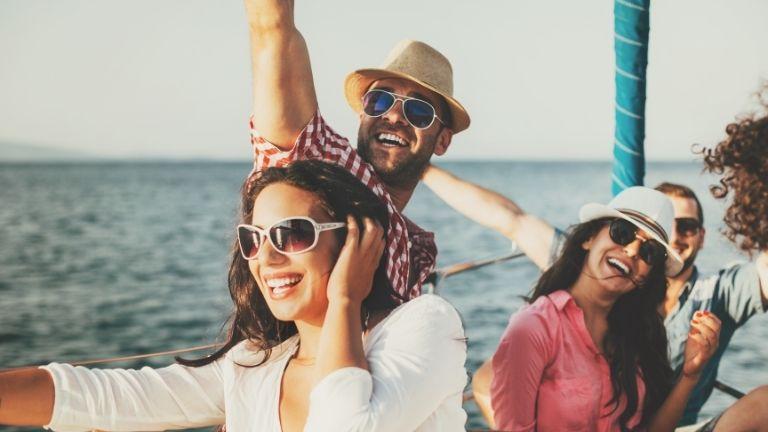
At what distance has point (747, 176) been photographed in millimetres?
2797

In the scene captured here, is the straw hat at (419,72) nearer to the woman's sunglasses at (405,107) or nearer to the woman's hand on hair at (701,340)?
the woman's sunglasses at (405,107)

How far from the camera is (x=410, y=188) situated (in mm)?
2928

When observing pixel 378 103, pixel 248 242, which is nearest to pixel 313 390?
pixel 248 242

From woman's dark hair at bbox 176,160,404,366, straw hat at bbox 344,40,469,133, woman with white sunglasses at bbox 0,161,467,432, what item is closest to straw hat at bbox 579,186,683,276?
straw hat at bbox 344,40,469,133

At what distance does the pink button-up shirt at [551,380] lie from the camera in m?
2.84

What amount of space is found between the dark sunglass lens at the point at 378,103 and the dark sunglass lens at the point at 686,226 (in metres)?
1.65

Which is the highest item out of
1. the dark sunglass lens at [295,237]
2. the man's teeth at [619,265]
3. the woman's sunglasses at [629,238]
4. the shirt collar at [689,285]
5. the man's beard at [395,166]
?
the dark sunglass lens at [295,237]

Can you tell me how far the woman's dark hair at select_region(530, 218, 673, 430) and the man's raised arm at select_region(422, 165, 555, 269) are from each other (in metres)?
0.69

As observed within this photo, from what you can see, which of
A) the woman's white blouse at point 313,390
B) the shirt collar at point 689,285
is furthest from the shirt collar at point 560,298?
the woman's white blouse at point 313,390

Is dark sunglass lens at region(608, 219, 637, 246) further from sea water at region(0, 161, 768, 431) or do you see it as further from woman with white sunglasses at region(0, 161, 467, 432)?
woman with white sunglasses at region(0, 161, 467, 432)

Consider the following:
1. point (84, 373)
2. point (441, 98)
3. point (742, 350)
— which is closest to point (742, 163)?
point (441, 98)

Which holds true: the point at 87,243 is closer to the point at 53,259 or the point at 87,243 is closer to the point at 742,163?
the point at 53,259

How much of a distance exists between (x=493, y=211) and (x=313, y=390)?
7.61 feet

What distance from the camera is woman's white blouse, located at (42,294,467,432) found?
170 cm
